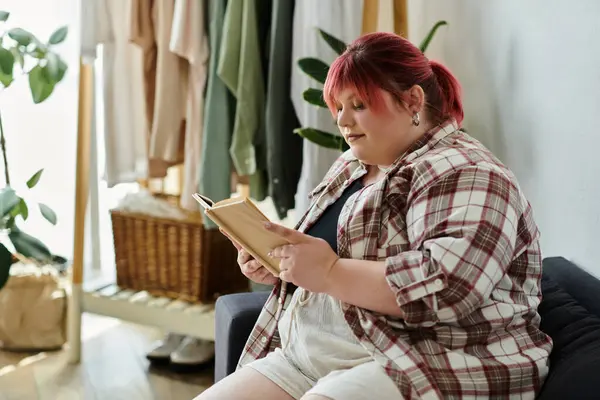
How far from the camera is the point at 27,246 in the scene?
259 centimetres

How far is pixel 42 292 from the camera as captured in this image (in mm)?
2850

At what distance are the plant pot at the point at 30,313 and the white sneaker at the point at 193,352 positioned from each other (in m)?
0.47

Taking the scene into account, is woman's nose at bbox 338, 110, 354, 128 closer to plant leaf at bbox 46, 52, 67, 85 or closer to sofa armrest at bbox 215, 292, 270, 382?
sofa armrest at bbox 215, 292, 270, 382

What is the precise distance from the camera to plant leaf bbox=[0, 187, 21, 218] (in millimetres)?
2535

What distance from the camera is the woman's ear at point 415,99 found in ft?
4.76

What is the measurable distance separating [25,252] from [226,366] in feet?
3.66

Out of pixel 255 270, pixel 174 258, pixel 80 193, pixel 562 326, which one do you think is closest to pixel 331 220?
pixel 255 270

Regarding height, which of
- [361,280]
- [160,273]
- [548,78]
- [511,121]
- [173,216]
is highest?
[548,78]

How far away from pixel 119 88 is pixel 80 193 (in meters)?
0.38

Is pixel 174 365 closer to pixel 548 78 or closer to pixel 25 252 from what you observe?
pixel 25 252

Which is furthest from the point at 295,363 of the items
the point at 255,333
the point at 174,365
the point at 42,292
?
the point at 42,292

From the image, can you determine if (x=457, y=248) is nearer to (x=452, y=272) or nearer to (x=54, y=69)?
(x=452, y=272)

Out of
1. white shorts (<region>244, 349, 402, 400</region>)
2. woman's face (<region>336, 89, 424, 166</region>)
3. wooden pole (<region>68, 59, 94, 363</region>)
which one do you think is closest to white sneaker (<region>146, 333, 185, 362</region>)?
wooden pole (<region>68, 59, 94, 363</region>)

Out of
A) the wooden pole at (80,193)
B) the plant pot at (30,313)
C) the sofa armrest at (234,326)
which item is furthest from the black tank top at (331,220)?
the plant pot at (30,313)
